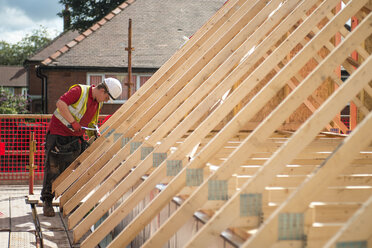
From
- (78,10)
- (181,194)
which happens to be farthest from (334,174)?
(78,10)

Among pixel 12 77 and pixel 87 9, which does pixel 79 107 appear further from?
pixel 12 77

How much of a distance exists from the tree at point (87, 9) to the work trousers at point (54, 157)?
23.8 metres

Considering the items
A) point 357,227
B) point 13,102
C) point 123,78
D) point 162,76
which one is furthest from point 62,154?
point 13,102

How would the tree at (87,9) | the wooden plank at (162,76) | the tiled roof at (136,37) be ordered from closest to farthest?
the wooden plank at (162,76) < the tiled roof at (136,37) < the tree at (87,9)

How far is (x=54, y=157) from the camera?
6.67 metres

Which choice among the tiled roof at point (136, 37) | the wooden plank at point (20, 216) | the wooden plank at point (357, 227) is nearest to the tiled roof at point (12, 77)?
the tiled roof at point (136, 37)

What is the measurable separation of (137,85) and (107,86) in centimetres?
1444

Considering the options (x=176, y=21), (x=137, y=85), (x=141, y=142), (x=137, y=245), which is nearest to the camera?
(x=141, y=142)

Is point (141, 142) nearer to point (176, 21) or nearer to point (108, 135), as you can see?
point (108, 135)

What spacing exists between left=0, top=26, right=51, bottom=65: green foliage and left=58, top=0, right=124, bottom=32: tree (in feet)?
167

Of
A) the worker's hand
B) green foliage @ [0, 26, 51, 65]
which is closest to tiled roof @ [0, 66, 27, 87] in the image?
green foliage @ [0, 26, 51, 65]

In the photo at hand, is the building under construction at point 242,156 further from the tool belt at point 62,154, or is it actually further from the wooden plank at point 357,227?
the tool belt at point 62,154

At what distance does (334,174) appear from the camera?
2273 mm

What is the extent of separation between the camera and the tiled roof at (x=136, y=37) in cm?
2089
